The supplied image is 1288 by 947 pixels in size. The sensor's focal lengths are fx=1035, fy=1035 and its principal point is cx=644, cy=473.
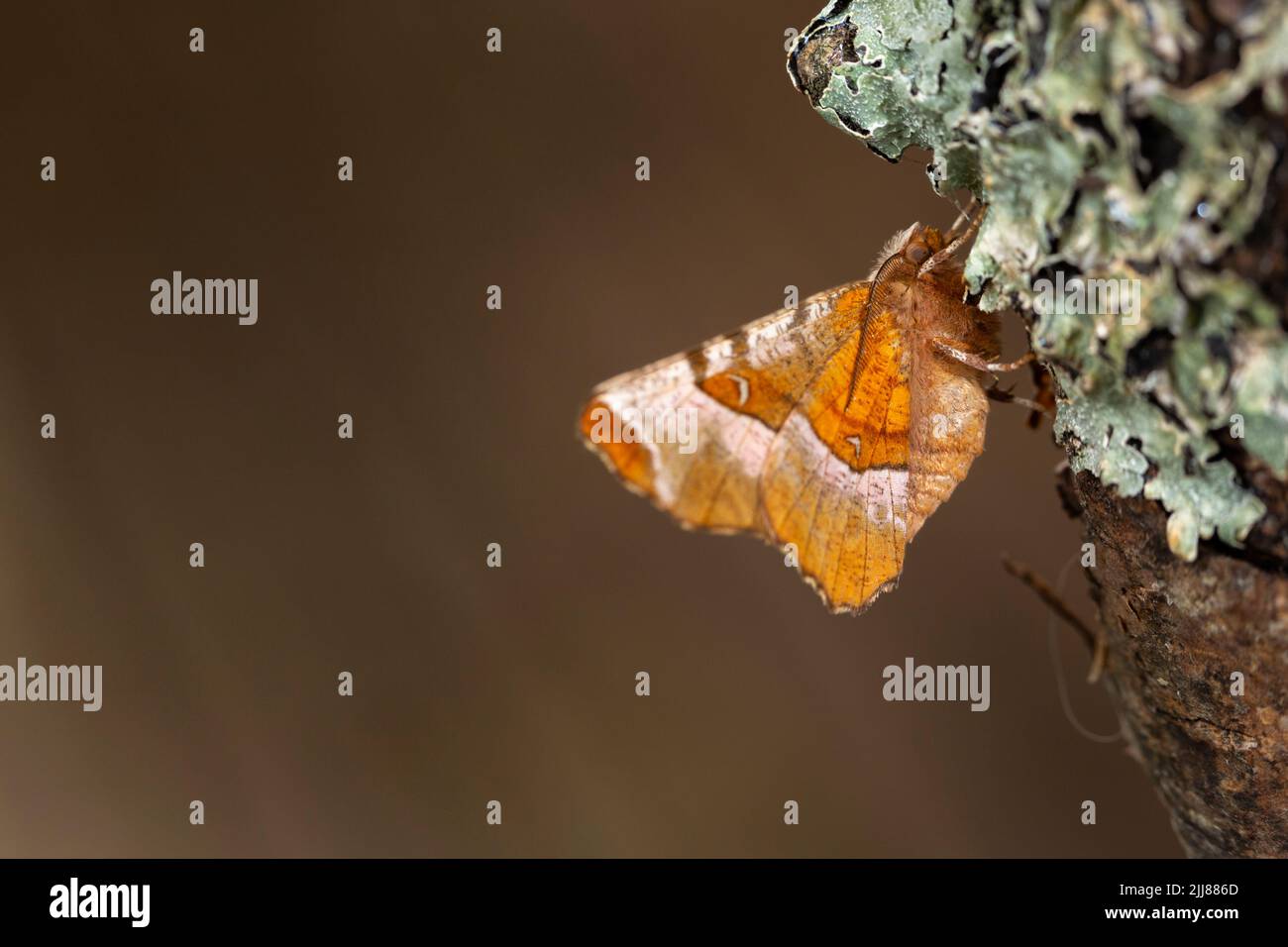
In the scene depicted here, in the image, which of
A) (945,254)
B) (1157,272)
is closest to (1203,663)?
(1157,272)

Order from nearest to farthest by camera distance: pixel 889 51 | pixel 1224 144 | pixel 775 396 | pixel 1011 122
→ pixel 1224 144 → pixel 1011 122 → pixel 889 51 → pixel 775 396

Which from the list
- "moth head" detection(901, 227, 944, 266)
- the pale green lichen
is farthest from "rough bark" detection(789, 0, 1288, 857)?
"moth head" detection(901, 227, 944, 266)

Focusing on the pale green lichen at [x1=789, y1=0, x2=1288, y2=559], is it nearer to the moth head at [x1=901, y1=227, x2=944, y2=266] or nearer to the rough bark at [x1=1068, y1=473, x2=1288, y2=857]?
the rough bark at [x1=1068, y1=473, x2=1288, y2=857]

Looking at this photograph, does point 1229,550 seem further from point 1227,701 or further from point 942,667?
point 942,667

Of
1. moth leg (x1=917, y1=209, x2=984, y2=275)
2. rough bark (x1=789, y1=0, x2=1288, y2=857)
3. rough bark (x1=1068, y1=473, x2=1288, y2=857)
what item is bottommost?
rough bark (x1=1068, y1=473, x2=1288, y2=857)

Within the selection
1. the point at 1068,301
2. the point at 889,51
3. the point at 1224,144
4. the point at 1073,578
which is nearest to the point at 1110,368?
the point at 1068,301

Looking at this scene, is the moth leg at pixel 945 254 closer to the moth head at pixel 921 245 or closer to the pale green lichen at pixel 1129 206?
the moth head at pixel 921 245
